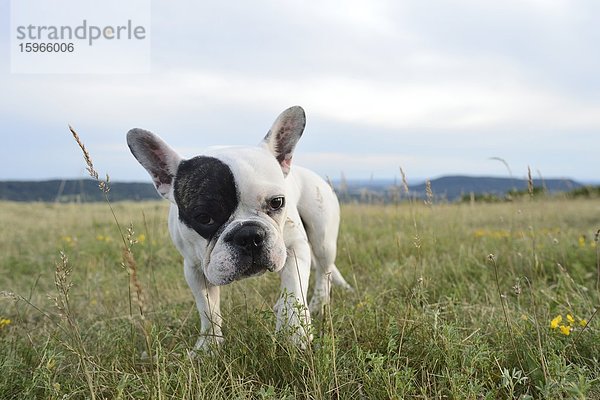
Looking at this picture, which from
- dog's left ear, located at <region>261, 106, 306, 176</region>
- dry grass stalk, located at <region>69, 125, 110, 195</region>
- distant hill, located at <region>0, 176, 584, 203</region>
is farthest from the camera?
distant hill, located at <region>0, 176, 584, 203</region>

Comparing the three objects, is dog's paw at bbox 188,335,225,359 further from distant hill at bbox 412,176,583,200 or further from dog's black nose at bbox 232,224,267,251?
distant hill at bbox 412,176,583,200

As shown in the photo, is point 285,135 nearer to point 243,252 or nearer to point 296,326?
point 243,252

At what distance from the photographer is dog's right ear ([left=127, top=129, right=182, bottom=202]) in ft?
9.25

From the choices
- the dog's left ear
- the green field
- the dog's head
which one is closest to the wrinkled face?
the dog's head

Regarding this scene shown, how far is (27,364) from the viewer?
8.78 ft

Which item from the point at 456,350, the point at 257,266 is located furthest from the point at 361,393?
the point at 257,266

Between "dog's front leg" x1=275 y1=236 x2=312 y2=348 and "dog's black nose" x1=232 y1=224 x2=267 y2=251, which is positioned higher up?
"dog's black nose" x1=232 y1=224 x2=267 y2=251

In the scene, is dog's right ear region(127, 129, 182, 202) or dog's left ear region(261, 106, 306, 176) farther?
dog's left ear region(261, 106, 306, 176)

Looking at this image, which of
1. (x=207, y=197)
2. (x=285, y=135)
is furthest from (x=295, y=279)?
(x=285, y=135)

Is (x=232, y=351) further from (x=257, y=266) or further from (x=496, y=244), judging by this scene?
(x=496, y=244)

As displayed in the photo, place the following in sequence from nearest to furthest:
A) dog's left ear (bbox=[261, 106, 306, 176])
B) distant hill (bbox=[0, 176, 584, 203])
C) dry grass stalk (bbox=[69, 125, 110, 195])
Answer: dry grass stalk (bbox=[69, 125, 110, 195]) → dog's left ear (bbox=[261, 106, 306, 176]) → distant hill (bbox=[0, 176, 584, 203])

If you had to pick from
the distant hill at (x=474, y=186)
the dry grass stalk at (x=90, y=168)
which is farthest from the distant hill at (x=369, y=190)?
the dry grass stalk at (x=90, y=168)

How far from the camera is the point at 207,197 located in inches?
102

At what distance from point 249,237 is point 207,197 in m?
0.33
